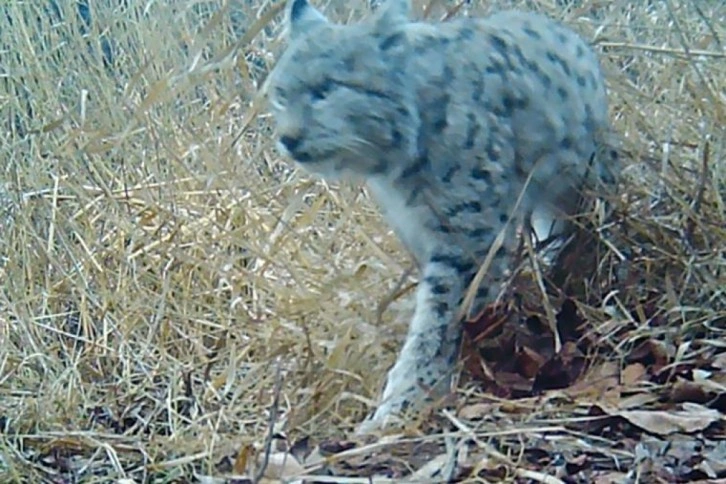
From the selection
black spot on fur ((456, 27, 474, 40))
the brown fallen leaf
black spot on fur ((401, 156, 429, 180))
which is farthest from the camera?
black spot on fur ((456, 27, 474, 40))

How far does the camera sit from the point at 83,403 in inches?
99.0

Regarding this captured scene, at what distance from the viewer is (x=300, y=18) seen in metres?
2.37

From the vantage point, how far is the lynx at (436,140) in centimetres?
222

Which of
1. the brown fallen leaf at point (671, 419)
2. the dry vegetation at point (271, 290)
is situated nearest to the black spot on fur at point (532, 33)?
the dry vegetation at point (271, 290)

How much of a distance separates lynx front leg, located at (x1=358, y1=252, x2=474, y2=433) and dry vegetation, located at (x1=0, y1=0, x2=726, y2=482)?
64mm

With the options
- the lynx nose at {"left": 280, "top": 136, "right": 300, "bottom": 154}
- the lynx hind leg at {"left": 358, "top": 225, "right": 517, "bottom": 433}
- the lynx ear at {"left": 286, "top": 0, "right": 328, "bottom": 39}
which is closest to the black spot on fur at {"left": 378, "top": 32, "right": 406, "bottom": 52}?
the lynx ear at {"left": 286, "top": 0, "right": 328, "bottom": 39}

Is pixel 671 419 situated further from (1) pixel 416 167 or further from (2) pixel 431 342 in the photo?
(1) pixel 416 167

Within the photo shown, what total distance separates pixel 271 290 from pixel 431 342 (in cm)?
53

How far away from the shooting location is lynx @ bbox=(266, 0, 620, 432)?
222 centimetres

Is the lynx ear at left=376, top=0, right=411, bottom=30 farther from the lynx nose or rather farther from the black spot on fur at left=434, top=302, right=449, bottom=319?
the black spot on fur at left=434, top=302, right=449, bottom=319

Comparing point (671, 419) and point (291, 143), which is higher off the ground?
point (291, 143)

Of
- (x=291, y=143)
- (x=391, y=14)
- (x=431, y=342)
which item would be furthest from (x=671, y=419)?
(x=391, y=14)

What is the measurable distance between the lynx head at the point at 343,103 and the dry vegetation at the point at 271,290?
0.98 ft

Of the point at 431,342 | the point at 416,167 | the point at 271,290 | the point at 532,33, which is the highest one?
the point at 532,33
